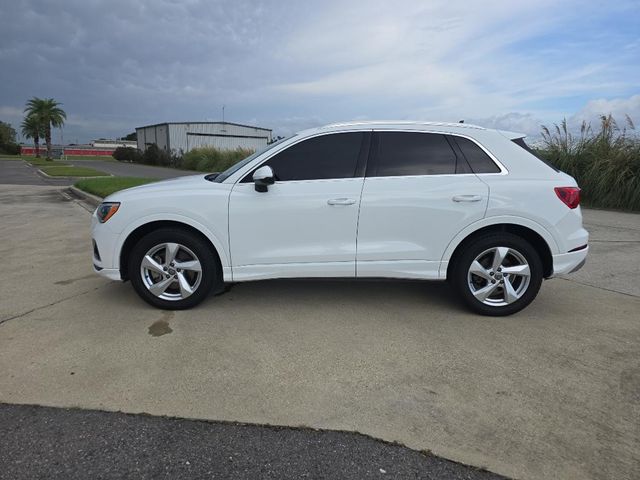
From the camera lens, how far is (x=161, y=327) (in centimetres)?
409

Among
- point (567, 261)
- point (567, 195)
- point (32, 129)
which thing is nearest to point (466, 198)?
point (567, 195)

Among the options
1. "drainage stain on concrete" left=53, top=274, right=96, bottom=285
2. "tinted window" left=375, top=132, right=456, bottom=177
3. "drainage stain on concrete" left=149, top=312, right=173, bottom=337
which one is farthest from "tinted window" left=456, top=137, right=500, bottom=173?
"drainage stain on concrete" left=53, top=274, right=96, bottom=285

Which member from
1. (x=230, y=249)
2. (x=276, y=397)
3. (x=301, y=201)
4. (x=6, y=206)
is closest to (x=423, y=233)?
(x=301, y=201)

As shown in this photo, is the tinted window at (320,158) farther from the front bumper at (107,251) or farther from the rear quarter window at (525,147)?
the front bumper at (107,251)

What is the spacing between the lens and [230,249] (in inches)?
169

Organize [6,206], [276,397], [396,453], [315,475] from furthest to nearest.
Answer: [6,206]
[276,397]
[396,453]
[315,475]

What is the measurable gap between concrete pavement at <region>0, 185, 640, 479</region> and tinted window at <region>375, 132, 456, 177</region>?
134cm

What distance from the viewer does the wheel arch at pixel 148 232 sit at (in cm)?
433

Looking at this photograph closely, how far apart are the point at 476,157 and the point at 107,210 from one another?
3451mm

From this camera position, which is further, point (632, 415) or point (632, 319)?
point (632, 319)

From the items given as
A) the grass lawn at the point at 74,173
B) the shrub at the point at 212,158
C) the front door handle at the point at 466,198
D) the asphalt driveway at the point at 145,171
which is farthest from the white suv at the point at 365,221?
the shrub at the point at 212,158

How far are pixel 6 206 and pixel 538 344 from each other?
12872mm

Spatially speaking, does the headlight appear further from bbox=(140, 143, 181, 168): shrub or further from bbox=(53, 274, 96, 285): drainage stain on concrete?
bbox=(140, 143, 181, 168): shrub

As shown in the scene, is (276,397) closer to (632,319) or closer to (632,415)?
(632,415)
